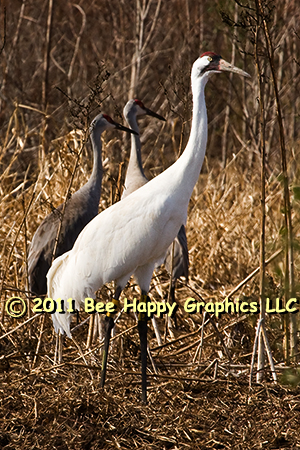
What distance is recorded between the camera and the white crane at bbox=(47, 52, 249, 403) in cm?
333

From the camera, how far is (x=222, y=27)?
768 cm

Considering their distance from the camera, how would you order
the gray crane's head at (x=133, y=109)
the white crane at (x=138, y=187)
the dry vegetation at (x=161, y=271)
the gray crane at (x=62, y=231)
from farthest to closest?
the gray crane's head at (x=133, y=109) < the white crane at (x=138, y=187) < the gray crane at (x=62, y=231) < the dry vegetation at (x=161, y=271)

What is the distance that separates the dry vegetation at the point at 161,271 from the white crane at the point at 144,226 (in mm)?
Answer: 286

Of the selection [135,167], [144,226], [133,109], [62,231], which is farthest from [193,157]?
[133,109]

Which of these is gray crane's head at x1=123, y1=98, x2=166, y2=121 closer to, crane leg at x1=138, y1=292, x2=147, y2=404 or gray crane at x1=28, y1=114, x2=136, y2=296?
gray crane at x1=28, y1=114, x2=136, y2=296

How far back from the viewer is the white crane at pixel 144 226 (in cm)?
333

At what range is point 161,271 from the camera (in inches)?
219

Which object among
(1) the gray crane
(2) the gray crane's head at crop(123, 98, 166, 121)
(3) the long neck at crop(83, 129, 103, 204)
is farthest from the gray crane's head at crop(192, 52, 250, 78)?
(2) the gray crane's head at crop(123, 98, 166, 121)

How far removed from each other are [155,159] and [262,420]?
603 centimetres

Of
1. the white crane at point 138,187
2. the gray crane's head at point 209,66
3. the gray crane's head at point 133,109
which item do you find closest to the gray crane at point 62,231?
the white crane at point 138,187

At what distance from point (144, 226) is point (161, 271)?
7.48ft

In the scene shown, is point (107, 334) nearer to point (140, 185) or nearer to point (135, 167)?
point (140, 185)

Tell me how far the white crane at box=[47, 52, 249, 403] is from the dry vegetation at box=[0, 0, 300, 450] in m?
0.29

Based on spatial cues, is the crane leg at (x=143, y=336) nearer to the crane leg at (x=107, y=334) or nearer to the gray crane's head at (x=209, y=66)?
the crane leg at (x=107, y=334)
